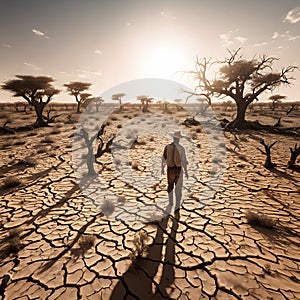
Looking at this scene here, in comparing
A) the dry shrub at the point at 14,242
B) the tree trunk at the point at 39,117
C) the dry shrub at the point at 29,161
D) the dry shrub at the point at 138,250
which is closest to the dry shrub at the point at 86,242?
the dry shrub at the point at 138,250

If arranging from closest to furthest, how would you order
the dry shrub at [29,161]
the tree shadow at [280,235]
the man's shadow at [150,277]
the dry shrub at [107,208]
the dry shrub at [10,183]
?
1. the man's shadow at [150,277]
2. the tree shadow at [280,235]
3. the dry shrub at [107,208]
4. the dry shrub at [10,183]
5. the dry shrub at [29,161]

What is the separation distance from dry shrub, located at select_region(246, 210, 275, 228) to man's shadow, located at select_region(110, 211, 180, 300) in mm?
1582

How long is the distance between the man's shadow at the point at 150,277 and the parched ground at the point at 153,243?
0.5 inches

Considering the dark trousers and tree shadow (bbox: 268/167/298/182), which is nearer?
the dark trousers

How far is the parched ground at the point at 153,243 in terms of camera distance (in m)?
2.40

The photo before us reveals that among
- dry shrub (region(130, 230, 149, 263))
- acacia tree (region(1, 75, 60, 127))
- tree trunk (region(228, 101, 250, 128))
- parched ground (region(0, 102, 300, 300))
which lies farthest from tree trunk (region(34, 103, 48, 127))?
dry shrub (region(130, 230, 149, 263))

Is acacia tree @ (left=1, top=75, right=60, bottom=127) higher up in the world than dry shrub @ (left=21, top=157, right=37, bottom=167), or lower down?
higher up

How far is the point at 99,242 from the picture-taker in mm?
3201

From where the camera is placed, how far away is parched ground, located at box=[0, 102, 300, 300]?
7.88 ft

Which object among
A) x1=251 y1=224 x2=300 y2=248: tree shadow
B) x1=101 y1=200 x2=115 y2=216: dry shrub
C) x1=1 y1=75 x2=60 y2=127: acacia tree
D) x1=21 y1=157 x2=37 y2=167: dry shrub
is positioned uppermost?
x1=1 y1=75 x2=60 y2=127: acacia tree

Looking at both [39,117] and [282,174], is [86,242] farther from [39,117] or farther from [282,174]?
[39,117]

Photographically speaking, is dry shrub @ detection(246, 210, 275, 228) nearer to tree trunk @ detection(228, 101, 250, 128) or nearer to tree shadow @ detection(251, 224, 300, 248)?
tree shadow @ detection(251, 224, 300, 248)

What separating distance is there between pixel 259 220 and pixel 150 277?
2.32 meters

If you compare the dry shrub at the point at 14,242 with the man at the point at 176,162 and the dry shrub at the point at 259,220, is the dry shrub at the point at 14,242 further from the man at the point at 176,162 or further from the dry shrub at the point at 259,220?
the dry shrub at the point at 259,220
